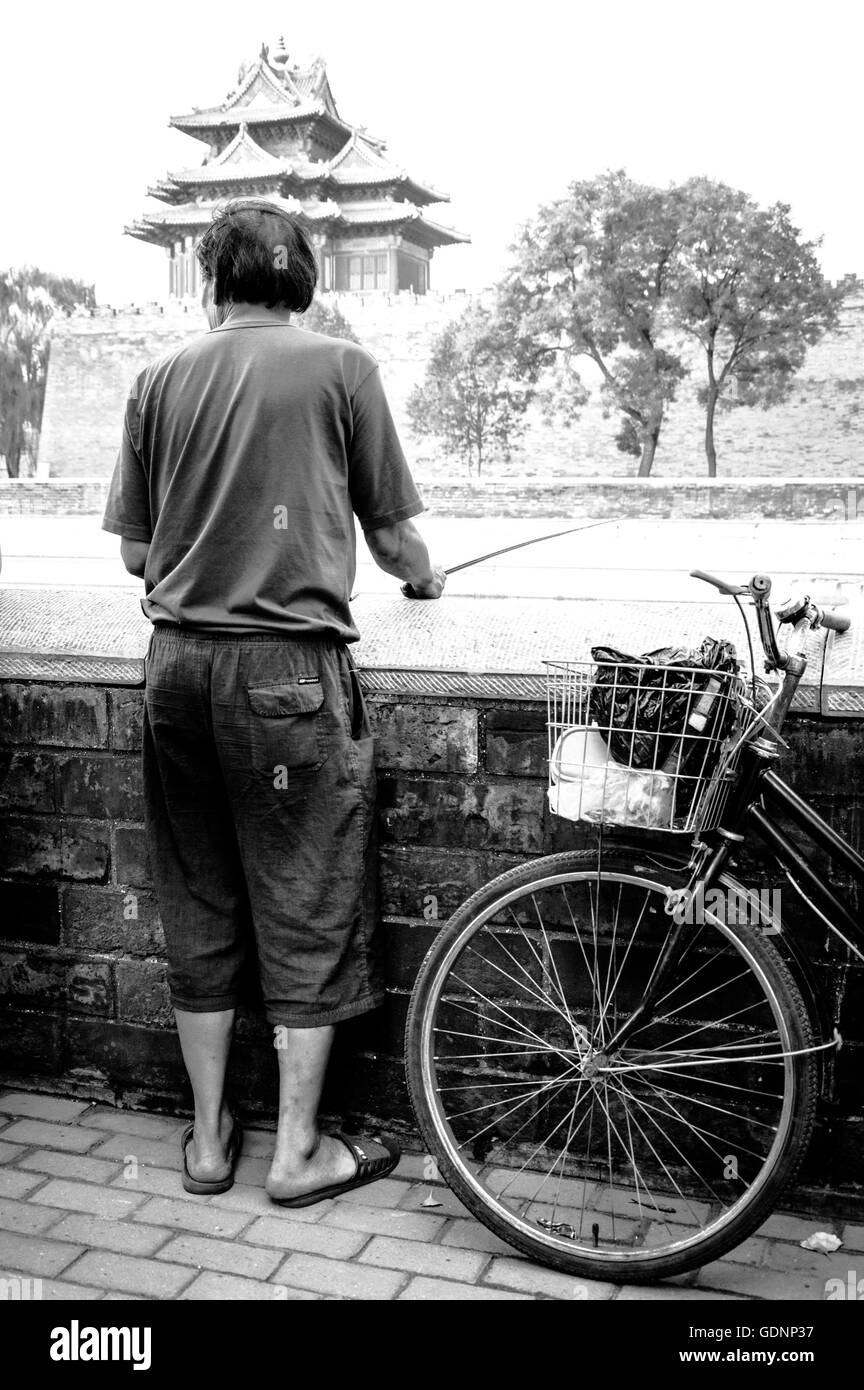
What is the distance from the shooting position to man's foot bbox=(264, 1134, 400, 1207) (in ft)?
8.12

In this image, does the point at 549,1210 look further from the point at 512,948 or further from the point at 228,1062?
the point at 228,1062

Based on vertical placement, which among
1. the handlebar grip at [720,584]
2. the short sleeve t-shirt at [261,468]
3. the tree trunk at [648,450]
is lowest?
the handlebar grip at [720,584]

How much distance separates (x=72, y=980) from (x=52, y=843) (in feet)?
0.94

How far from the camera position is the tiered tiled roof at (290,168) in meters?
52.6

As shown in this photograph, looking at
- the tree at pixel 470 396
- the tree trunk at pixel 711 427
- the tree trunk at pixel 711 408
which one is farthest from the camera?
the tree at pixel 470 396

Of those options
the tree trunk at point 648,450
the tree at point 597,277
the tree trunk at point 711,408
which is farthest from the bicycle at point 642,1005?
the tree trunk at point 648,450

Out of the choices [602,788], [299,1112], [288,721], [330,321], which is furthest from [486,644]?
[330,321]

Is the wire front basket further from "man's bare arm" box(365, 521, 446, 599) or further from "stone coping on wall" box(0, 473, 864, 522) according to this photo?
"stone coping on wall" box(0, 473, 864, 522)

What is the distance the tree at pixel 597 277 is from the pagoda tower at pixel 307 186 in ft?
60.6

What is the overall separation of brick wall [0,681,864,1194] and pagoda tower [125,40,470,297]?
50664mm

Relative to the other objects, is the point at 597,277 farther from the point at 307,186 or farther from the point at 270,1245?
the point at 270,1245

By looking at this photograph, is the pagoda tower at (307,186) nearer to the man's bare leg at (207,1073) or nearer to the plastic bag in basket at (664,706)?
Answer: the man's bare leg at (207,1073)

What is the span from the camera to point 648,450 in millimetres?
37250
